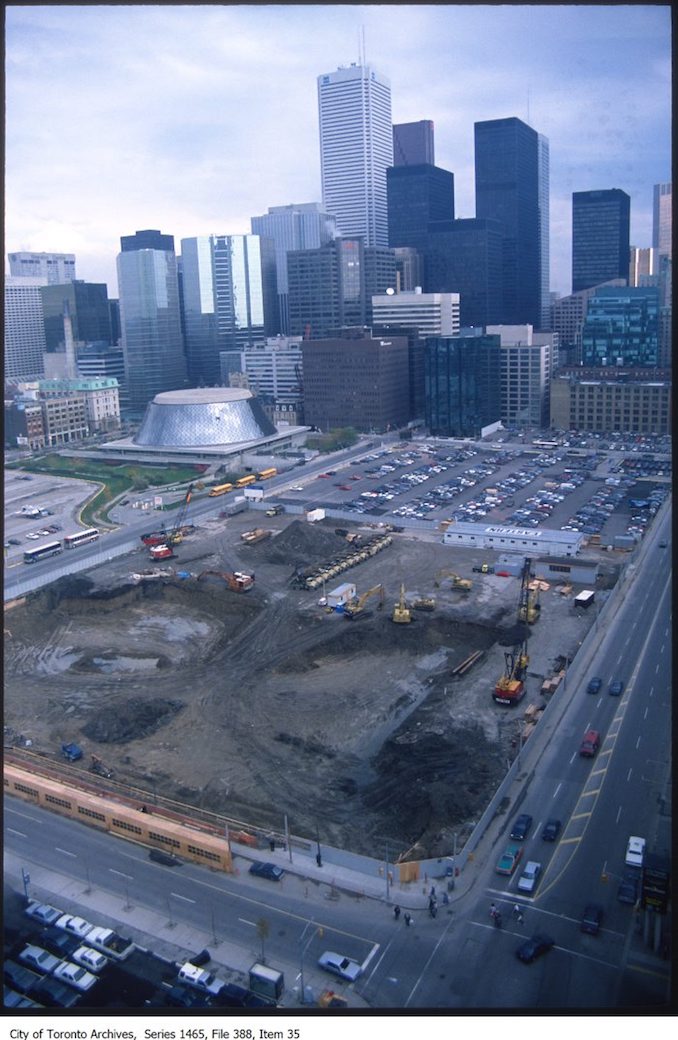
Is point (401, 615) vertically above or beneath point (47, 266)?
beneath

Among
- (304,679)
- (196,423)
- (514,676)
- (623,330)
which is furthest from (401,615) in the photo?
(623,330)

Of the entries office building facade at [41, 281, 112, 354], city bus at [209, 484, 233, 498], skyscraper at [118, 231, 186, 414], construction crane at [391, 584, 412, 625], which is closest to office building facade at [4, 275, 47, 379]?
office building facade at [41, 281, 112, 354]

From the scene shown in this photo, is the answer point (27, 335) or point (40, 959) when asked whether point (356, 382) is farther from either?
point (40, 959)

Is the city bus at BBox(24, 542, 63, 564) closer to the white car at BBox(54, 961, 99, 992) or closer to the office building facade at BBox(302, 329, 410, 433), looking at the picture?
the white car at BBox(54, 961, 99, 992)

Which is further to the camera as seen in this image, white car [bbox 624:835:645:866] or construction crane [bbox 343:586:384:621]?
construction crane [bbox 343:586:384:621]

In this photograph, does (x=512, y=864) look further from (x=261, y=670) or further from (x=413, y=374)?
(x=413, y=374)

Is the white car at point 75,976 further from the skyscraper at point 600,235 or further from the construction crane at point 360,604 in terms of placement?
the skyscraper at point 600,235

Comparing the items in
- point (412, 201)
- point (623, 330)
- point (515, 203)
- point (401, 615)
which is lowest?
point (401, 615)
